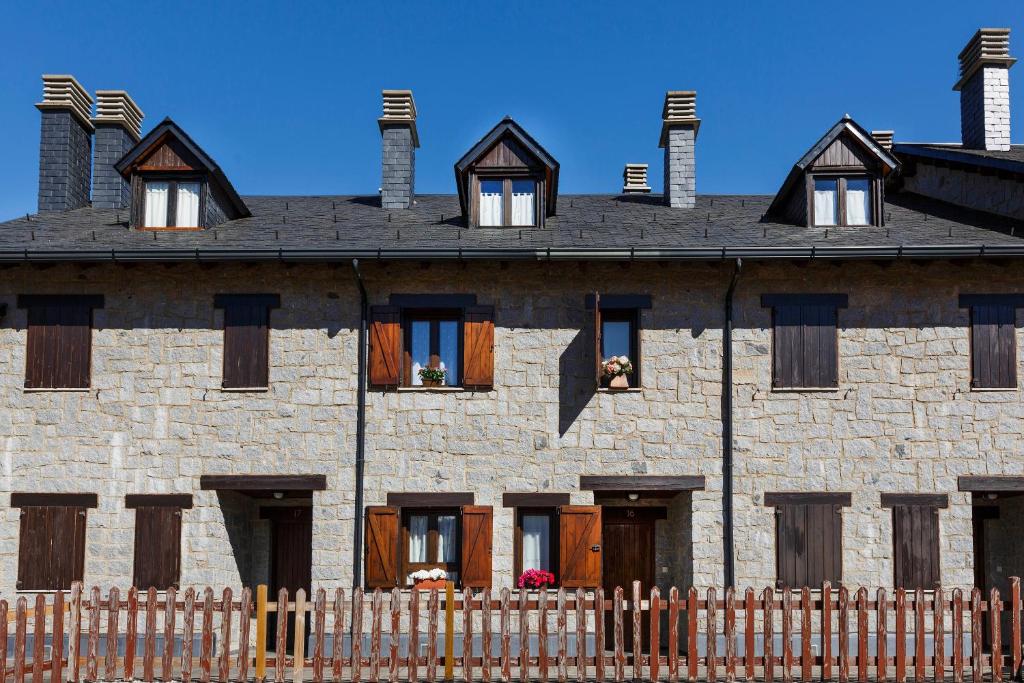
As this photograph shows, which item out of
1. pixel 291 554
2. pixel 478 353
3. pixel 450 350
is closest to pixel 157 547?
pixel 291 554

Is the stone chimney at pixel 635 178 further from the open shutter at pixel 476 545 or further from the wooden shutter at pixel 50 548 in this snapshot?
the wooden shutter at pixel 50 548

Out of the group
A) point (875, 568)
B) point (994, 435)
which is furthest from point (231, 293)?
point (994, 435)

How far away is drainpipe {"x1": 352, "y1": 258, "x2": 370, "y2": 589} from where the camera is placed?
16.1 meters

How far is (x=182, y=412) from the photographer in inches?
650

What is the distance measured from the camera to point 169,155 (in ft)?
59.4

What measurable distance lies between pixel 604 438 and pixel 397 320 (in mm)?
3664

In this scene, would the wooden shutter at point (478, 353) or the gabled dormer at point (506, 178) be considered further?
Answer: the gabled dormer at point (506, 178)

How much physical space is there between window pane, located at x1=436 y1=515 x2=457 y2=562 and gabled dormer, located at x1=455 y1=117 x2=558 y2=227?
4999 mm

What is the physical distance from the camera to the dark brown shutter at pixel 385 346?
16.4 metres

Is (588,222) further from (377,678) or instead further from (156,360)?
(377,678)

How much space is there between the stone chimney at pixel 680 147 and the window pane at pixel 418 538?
768 centimetres

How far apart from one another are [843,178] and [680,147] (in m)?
3.28

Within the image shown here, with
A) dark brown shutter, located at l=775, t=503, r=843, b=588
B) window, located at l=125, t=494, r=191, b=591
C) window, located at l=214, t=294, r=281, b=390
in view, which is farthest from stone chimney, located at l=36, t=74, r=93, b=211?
dark brown shutter, located at l=775, t=503, r=843, b=588

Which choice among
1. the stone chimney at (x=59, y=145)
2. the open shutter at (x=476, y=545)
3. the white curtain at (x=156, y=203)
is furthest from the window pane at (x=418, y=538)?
the stone chimney at (x=59, y=145)
